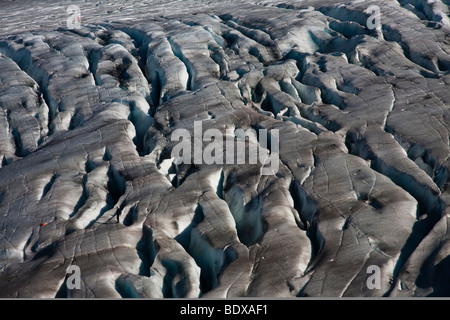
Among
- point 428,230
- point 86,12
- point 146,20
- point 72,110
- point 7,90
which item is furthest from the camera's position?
point 86,12

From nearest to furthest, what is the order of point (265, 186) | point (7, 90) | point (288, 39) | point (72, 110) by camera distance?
point (265, 186), point (72, 110), point (7, 90), point (288, 39)

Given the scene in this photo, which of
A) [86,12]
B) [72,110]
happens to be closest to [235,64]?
[72,110]

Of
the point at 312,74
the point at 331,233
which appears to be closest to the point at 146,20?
the point at 312,74
